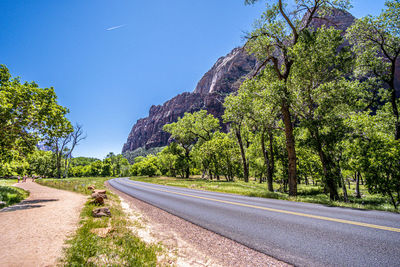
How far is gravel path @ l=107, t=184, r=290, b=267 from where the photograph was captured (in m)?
3.67

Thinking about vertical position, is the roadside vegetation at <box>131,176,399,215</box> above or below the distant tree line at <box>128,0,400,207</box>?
below

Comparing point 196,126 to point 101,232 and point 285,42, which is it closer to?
point 285,42

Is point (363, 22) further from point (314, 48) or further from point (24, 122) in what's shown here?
point (24, 122)

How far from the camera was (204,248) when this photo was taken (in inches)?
176

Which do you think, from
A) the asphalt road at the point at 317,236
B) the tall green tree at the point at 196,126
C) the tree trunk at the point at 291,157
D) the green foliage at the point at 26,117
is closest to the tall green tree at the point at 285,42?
the tree trunk at the point at 291,157

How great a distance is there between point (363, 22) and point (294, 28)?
4.30 metres

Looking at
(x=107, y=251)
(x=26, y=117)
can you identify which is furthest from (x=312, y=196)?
(x=26, y=117)

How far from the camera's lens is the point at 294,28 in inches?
533

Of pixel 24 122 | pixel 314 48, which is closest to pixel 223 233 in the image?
pixel 24 122

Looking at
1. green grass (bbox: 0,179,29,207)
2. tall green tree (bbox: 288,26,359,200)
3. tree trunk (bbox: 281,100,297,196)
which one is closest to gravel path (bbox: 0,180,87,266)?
green grass (bbox: 0,179,29,207)

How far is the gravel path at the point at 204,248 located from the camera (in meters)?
3.67

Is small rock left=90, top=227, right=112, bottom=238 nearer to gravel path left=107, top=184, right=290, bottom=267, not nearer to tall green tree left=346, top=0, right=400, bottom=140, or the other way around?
gravel path left=107, top=184, right=290, bottom=267

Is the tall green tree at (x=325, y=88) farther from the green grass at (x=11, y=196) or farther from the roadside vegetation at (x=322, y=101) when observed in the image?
the green grass at (x=11, y=196)

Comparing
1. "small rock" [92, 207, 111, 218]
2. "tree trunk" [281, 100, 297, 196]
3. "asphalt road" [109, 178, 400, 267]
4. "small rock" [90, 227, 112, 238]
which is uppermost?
"tree trunk" [281, 100, 297, 196]
